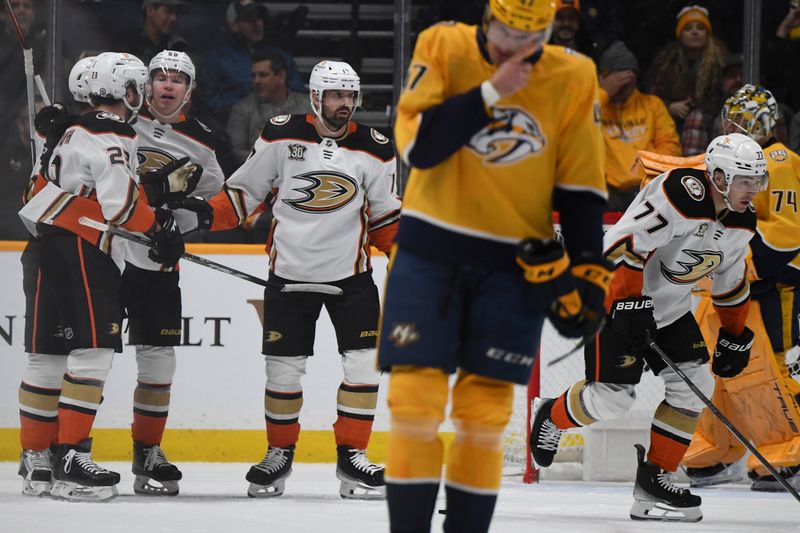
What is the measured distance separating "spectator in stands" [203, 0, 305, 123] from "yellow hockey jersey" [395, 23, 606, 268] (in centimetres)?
351

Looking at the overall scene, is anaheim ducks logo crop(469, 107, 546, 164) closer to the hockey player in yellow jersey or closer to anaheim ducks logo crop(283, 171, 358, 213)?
anaheim ducks logo crop(283, 171, 358, 213)

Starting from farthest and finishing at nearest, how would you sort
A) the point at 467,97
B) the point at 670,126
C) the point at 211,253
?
the point at 670,126 < the point at 211,253 < the point at 467,97

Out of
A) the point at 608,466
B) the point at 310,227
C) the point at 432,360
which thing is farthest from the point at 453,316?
the point at 608,466

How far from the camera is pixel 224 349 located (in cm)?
568

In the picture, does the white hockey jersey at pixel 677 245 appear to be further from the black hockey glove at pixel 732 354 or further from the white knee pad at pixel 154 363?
the white knee pad at pixel 154 363

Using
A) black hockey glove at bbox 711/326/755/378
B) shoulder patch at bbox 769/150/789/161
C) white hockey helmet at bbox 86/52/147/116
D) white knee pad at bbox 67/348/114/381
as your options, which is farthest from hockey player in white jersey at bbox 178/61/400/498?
shoulder patch at bbox 769/150/789/161

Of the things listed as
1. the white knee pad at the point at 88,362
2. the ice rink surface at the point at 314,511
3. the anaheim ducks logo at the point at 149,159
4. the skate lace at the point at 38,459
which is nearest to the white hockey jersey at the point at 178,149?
the anaheim ducks logo at the point at 149,159

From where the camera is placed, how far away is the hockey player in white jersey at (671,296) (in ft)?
13.2

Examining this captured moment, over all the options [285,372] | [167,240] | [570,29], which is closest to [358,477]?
[285,372]

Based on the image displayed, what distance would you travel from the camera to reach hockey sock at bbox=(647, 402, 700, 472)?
4.14 m

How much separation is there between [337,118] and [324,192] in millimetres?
255

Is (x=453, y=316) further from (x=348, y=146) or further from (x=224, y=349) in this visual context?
(x=224, y=349)

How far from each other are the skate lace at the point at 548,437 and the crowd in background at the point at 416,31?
75.8 inches

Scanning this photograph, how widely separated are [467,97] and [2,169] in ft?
12.5
